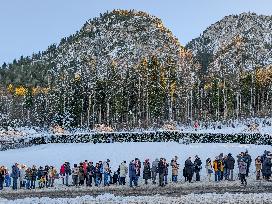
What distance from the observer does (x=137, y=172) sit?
27125 mm

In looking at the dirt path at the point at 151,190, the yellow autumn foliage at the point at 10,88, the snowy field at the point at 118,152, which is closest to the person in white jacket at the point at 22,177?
the dirt path at the point at 151,190

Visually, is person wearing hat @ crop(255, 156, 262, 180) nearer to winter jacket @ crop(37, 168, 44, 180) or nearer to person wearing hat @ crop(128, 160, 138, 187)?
person wearing hat @ crop(128, 160, 138, 187)

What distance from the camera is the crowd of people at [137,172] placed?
26.7 metres

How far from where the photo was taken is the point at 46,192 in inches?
1041

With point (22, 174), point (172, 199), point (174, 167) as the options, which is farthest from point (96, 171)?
point (172, 199)

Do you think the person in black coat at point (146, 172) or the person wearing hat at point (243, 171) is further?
the person in black coat at point (146, 172)

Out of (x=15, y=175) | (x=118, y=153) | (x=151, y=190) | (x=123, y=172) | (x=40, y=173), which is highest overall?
(x=118, y=153)

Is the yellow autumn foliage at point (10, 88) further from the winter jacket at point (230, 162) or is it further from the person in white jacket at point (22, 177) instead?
the winter jacket at point (230, 162)

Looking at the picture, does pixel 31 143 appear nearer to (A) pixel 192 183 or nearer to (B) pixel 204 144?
(B) pixel 204 144

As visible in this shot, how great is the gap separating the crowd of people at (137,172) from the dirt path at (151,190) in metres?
0.89

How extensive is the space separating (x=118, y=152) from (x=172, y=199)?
1543 cm

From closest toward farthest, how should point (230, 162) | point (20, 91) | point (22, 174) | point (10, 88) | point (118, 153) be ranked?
point (230, 162), point (22, 174), point (118, 153), point (20, 91), point (10, 88)

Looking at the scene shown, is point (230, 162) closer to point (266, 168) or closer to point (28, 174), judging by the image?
point (266, 168)

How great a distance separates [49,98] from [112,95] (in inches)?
1467
